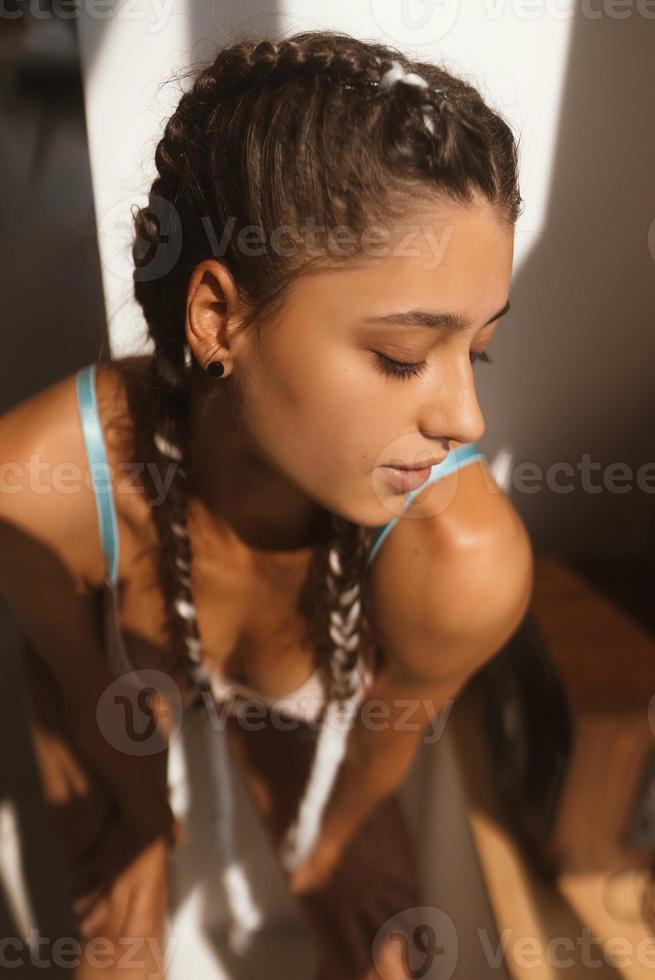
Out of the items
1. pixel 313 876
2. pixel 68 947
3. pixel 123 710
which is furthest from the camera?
pixel 68 947

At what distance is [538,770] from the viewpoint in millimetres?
831

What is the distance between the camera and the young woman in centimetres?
41

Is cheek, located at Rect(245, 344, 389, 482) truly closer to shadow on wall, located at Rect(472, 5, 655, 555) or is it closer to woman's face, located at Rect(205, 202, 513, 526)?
woman's face, located at Rect(205, 202, 513, 526)

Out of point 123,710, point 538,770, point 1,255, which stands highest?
point 1,255

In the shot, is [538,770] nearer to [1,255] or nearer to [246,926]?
[246,926]

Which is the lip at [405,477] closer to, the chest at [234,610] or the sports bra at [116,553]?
the sports bra at [116,553]

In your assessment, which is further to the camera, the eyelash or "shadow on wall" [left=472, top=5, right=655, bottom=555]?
"shadow on wall" [left=472, top=5, right=655, bottom=555]

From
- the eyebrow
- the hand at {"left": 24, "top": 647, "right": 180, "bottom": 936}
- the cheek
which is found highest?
the eyebrow

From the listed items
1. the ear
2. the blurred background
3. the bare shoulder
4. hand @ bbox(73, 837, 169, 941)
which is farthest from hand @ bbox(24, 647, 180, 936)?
the ear

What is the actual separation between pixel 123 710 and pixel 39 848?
387 millimetres

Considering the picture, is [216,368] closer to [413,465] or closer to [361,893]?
[413,465]

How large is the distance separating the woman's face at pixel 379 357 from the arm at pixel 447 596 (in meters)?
0.09

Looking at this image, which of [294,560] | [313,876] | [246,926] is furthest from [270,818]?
[294,560]

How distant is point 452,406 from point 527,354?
24 cm
